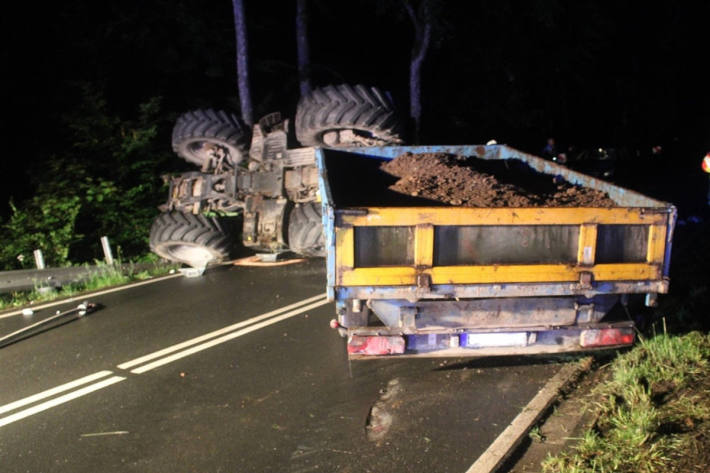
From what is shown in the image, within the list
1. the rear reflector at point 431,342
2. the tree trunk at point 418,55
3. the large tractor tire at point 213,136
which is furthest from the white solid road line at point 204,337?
the tree trunk at point 418,55

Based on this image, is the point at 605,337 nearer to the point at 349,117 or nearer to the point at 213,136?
the point at 349,117

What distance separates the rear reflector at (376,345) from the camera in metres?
3.64

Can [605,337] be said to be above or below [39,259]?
above

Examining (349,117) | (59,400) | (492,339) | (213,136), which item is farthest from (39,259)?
(492,339)

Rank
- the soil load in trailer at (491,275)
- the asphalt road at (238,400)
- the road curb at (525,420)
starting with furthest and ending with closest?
1. the soil load in trailer at (491,275)
2. the asphalt road at (238,400)
3. the road curb at (525,420)

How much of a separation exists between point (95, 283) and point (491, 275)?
21.9 feet

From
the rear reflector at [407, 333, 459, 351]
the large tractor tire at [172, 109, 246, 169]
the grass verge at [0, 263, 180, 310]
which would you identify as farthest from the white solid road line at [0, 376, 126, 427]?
the large tractor tire at [172, 109, 246, 169]

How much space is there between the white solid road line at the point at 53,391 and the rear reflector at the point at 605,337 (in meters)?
4.02

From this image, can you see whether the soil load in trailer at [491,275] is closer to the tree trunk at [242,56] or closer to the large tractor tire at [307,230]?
the large tractor tire at [307,230]

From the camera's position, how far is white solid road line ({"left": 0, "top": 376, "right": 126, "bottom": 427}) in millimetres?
3807

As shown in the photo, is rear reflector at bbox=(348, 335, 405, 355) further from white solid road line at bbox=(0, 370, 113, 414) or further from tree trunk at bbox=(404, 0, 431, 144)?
tree trunk at bbox=(404, 0, 431, 144)

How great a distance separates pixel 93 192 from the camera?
10859 millimetres

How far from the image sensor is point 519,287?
11.7 feet

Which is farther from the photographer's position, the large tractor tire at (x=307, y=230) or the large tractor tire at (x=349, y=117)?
the large tractor tire at (x=349, y=117)
